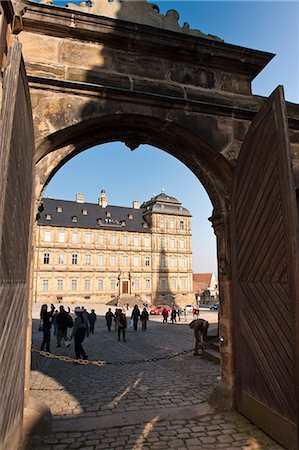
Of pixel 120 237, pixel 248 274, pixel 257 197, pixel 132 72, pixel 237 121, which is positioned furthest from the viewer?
pixel 120 237

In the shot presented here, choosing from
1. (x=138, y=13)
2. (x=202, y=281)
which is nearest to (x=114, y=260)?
(x=202, y=281)

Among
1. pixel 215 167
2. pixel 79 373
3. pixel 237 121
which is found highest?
pixel 237 121

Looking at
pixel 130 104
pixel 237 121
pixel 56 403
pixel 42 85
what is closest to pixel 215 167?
pixel 237 121

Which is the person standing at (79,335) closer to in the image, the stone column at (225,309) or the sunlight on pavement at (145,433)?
the sunlight on pavement at (145,433)

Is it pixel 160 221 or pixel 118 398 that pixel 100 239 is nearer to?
pixel 160 221

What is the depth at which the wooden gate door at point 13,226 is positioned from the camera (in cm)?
225

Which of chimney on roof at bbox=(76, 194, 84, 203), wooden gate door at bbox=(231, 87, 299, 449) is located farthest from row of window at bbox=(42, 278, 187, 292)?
wooden gate door at bbox=(231, 87, 299, 449)

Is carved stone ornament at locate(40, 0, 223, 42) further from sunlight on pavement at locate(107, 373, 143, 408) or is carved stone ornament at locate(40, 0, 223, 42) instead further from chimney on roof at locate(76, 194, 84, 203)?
chimney on roof at locate(76, 194, 84, 203)

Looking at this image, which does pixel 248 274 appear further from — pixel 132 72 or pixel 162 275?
pixel 162 275

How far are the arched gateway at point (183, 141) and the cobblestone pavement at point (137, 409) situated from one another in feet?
1.42

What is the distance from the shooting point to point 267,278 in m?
3.56

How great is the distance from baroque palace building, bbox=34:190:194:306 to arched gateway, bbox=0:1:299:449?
36832 mm

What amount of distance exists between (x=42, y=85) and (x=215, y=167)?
2560 millimetres

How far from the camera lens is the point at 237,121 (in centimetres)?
460
